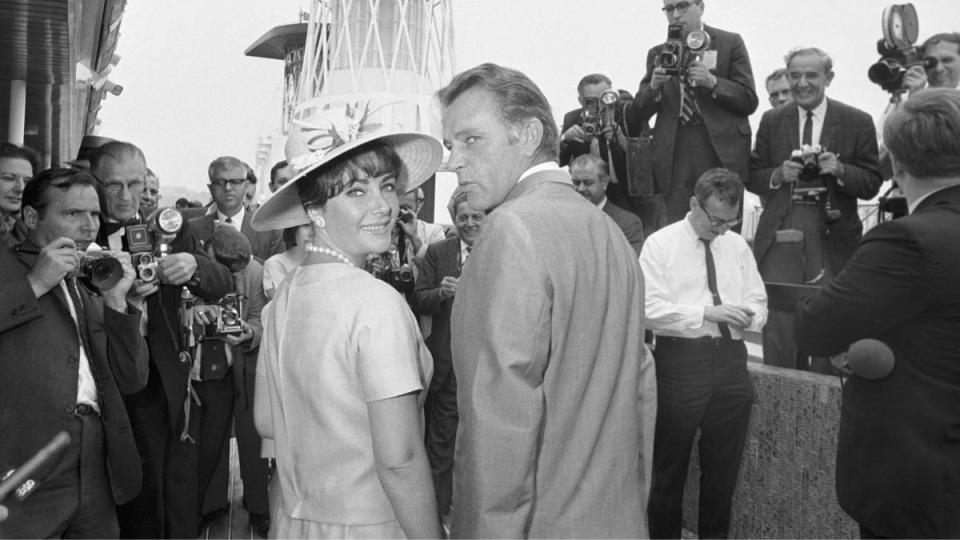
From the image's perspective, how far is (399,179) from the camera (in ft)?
7.45

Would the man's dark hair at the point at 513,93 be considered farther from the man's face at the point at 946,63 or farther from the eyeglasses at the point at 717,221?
the man's face at the point at 946,63

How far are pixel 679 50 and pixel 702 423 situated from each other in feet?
6.47

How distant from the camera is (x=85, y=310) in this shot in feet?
9.27

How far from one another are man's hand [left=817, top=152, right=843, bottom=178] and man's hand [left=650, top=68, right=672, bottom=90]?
2.95 ft

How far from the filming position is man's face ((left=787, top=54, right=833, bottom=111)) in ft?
14.4

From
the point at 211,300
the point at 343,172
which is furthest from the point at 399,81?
the point at 343,172

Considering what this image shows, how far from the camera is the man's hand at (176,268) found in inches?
136

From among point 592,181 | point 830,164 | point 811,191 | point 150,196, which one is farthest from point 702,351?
point 150,196

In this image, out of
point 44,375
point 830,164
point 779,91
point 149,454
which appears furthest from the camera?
point 779,91

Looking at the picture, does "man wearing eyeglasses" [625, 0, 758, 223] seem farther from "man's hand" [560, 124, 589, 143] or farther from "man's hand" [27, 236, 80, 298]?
"man's hand" [27, 236, 80, 298]

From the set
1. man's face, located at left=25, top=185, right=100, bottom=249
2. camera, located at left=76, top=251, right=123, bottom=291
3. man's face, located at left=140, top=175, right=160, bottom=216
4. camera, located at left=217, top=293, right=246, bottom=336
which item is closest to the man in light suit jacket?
camera, located at left=76, top=251, right=123, bottom=291

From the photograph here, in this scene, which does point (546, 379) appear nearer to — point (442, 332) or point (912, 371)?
point (912, 371)

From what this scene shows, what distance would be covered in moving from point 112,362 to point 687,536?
2.94 m

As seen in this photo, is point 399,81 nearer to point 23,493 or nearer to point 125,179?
point 125,179
